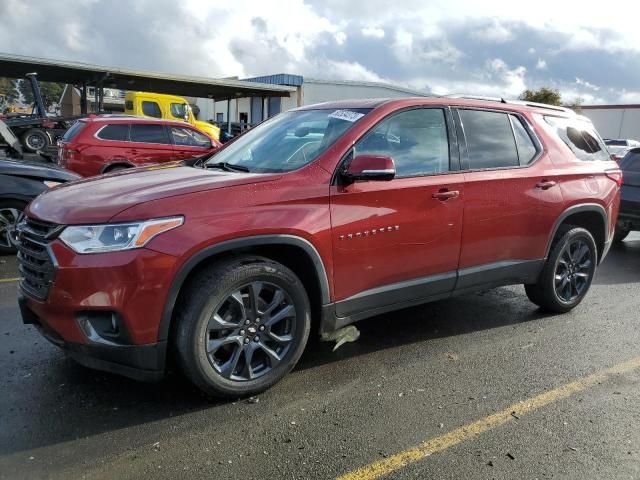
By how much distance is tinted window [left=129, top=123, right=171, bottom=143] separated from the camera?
10.7 m

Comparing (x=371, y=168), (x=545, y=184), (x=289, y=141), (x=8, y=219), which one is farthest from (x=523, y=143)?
(x=8, y=219)

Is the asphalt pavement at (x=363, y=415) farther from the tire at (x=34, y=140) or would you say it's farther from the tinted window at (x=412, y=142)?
the tire at (x=34, y=140)

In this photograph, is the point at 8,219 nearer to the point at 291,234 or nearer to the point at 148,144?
the point at 291,234

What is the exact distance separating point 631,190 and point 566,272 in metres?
3.82

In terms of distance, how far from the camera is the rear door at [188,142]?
1130cm

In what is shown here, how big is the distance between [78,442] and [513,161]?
11.6 ft

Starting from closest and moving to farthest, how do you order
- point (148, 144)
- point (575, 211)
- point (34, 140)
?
point (575, 211) < point (148, 144) < point (34, 140)

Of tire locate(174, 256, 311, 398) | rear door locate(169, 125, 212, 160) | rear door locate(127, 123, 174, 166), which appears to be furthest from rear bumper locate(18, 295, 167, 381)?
rear door locate(169, 125, 212, 160)

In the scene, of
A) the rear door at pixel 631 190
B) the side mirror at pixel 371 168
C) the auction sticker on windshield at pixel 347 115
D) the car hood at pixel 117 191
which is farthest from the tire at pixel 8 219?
the rear door at pixel 631 190

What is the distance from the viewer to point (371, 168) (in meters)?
3.18

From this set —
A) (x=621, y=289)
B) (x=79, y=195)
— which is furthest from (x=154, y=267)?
(x=621, y=289)

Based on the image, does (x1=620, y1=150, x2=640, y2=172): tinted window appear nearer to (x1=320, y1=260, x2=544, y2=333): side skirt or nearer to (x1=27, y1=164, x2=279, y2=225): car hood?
(x1=320, y1=260, x2=544, y2=333): side skirt

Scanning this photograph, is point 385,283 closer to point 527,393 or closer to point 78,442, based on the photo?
point 527,393

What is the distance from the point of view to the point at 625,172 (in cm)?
790
